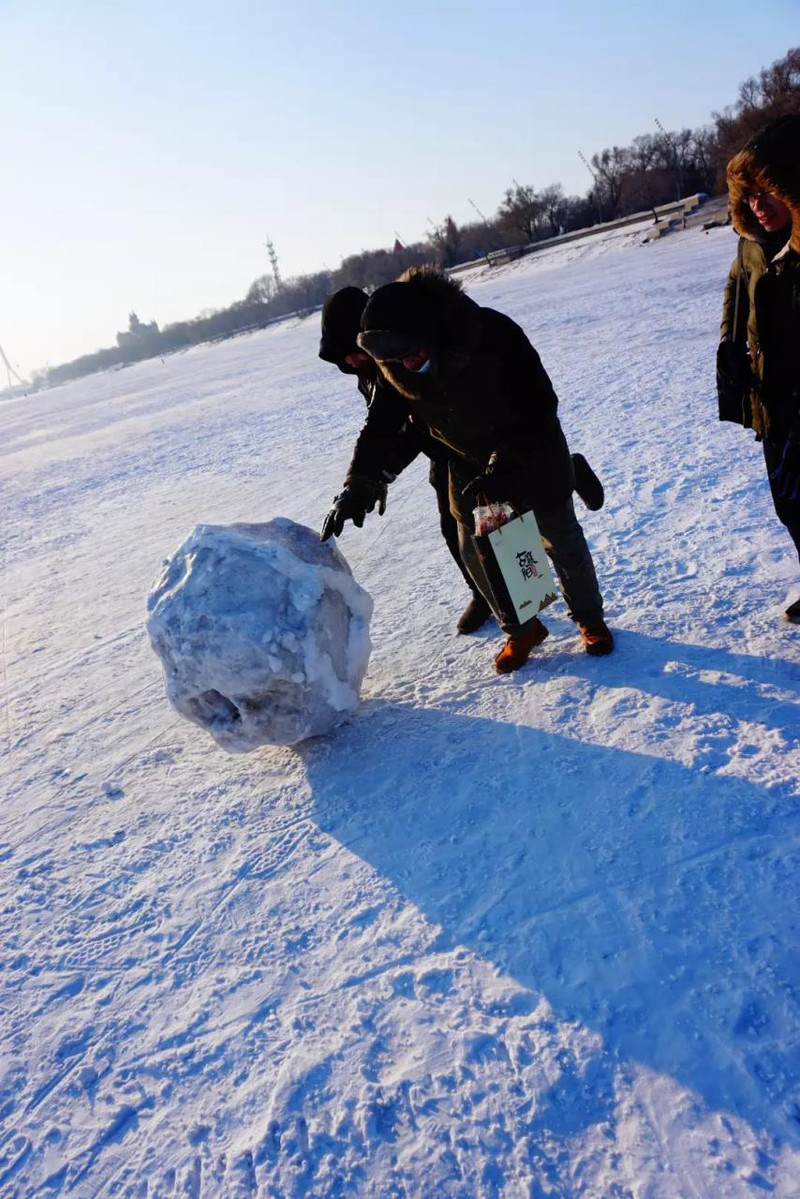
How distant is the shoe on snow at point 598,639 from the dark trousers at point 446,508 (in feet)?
2.17

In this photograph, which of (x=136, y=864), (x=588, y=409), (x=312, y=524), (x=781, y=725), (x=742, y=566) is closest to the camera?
(x=781, y=725)

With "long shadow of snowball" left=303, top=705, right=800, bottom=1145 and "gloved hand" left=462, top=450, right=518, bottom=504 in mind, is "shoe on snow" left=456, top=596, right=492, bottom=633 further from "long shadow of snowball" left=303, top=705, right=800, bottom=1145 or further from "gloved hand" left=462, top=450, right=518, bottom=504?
"gloved hand" left=462, top=450, right=518, bottom=504

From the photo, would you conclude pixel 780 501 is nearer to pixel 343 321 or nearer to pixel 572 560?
pixel 572 560

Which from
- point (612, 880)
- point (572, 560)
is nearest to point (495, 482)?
point (572, 560)

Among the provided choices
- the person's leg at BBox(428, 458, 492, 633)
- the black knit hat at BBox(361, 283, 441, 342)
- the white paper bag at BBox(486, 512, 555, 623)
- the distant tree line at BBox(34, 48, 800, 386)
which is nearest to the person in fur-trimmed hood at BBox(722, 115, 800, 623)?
the white paper bag at BBox(486, 512, 555, 623)

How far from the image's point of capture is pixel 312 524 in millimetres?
6215

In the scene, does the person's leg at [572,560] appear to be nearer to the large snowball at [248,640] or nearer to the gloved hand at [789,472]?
the gloved hand at [789,472]

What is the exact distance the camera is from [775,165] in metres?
2.32

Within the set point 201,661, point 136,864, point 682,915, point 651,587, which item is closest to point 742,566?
point 651,587

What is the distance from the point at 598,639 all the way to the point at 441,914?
1464mm

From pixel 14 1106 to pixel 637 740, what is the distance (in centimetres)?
213

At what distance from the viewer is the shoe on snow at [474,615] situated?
12.8 feet

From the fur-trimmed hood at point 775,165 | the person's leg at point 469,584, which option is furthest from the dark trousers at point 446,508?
the fur-trimmed hood at point 775,165

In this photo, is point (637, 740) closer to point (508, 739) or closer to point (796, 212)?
point (508, 739)
